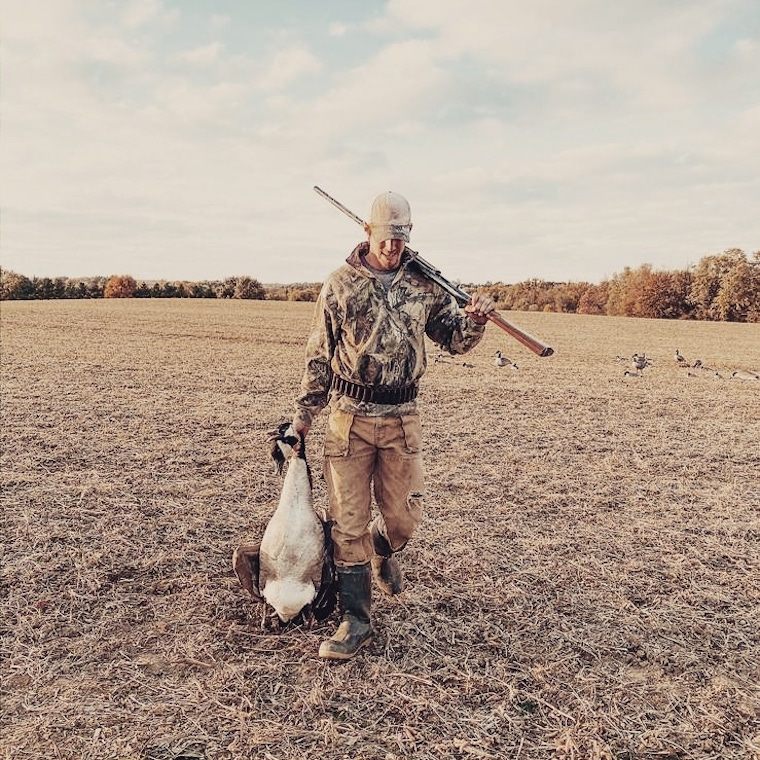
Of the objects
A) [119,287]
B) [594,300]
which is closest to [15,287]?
[119,287]

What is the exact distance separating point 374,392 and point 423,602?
5.30ft

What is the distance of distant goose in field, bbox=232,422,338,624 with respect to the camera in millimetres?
4051

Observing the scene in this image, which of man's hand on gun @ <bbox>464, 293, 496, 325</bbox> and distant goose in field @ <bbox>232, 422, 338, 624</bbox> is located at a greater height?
man's hand on gun @ <bbox>464, 293, 496, 325</bbox>

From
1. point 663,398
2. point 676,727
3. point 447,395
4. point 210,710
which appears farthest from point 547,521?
point 663,398

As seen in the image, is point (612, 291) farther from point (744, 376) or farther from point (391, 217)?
point (391, 217)

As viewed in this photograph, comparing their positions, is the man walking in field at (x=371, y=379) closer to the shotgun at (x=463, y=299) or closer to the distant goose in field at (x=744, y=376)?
the shotgun at (x=463, y=299)

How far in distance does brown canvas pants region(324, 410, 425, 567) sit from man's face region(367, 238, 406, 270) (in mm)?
906

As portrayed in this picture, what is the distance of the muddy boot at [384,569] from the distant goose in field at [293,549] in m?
0.47

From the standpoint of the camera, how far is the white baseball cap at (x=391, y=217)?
3.70 meters

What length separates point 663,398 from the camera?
13320 millimetres

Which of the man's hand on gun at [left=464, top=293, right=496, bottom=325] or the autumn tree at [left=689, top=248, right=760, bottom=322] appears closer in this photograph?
the man's hand on gun at [left=464, top=293, right=496, bottom=325]

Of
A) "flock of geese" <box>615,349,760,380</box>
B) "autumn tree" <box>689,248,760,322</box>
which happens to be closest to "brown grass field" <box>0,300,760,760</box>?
"flock of geese" <box>615,349,760,380</box>

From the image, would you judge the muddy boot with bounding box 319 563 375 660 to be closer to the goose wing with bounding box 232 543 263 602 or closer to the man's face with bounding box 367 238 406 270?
the goose wing with bounding box 232 543 263 602

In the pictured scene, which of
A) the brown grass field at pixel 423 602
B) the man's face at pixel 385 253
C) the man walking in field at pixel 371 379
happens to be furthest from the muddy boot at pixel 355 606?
the man's face at pixel 385 253
